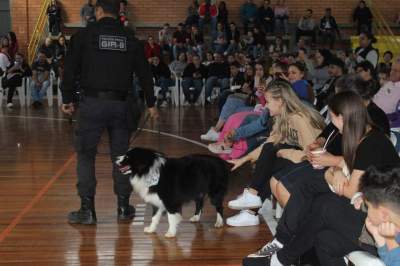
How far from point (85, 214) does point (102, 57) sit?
1.25 m

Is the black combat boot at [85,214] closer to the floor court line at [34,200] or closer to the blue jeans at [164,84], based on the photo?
the floor court line at [34,200]

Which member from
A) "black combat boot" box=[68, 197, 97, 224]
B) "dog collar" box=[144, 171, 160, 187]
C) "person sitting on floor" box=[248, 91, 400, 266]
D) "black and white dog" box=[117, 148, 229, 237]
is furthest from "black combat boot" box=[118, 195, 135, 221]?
"person sitting on floor" box=[248, 91, 400, 266]

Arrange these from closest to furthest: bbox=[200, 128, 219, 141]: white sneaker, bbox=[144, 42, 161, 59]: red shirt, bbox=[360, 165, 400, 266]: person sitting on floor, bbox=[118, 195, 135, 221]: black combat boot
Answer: bbox=[360, 165, 400, 266]: person sitting on floor → bbox=[118, 195, 135, 221]: black combat boot → bbox=[200, 128, 219, 141]: white sneaker → bbox=[144, 42, 161, 59]: red shirt

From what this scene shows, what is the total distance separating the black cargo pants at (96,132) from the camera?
533 cm

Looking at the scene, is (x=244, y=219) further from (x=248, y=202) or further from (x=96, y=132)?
(x=96, y=132)

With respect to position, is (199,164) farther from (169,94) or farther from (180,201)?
(169,94)

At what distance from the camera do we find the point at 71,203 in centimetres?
619

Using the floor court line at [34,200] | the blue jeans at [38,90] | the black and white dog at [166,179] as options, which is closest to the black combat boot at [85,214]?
the floor court line at [34,200]

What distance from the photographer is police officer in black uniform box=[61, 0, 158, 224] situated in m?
5.26

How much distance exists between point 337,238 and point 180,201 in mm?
1745

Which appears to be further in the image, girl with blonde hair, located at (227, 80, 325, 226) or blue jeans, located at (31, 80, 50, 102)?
blue jeans, located at (31, 80, 50, 102)

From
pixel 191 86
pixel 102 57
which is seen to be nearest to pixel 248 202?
pixel 102 57

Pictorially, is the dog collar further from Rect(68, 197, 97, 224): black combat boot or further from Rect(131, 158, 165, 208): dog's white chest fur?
Rect(68, 197, 97, 224): black combat boot

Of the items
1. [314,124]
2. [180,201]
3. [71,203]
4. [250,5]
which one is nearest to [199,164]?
[180,201]
